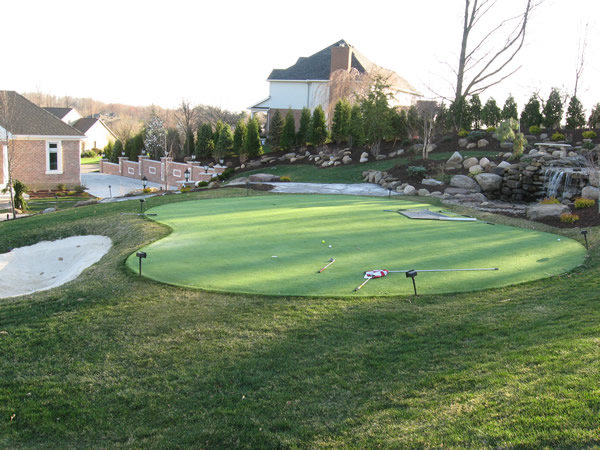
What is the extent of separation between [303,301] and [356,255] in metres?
2.21

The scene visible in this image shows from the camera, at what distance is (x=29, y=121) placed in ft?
92.4

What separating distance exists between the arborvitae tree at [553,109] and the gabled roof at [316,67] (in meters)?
21.2

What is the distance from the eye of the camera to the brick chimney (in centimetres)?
4175

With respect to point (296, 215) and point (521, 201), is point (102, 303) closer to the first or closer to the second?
point (296, 215)

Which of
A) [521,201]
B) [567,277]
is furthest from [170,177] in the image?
[567,277]

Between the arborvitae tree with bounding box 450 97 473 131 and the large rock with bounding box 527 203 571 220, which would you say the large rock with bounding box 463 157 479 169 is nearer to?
the arborvitae tree with bounding box 450 97 473 131

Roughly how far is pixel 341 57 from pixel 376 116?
1783 cm

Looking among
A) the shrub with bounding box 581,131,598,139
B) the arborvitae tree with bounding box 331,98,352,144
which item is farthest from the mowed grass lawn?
the arborvitae tree with bounding box 331,98,352,144

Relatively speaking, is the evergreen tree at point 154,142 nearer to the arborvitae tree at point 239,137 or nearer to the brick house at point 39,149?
the arborvitae tree at point 239,137

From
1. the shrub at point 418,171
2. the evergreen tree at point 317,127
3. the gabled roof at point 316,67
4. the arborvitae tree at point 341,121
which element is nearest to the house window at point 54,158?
the evergreen tree at point 317,127

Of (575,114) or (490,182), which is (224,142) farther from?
(575,114)

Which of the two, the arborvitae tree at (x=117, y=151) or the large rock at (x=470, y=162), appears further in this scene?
the arborvitae tree at (x=117, y=151)

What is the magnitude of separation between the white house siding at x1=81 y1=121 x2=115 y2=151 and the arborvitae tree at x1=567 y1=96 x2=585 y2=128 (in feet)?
188

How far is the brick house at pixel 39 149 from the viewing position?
27.2 metres
